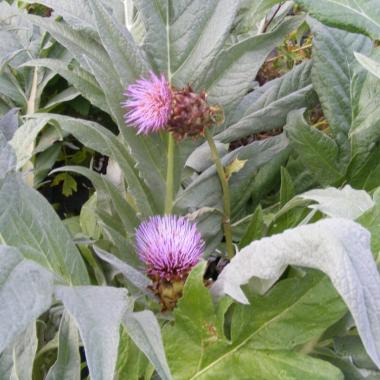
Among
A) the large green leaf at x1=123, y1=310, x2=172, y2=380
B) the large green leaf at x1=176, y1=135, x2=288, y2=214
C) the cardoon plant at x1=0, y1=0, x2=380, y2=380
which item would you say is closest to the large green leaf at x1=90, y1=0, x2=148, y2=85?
the cardoon plant at x1=0, y1=0, x2=380, y2=380

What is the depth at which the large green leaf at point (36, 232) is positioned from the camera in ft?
1.51

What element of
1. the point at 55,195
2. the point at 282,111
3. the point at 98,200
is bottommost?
the point at 55,195

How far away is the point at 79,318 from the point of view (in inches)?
14.7

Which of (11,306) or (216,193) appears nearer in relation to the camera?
(11,306)

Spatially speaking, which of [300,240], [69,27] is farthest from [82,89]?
→ [300,240]

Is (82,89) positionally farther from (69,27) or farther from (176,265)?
(176,265)

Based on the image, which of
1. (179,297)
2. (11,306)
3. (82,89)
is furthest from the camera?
(82,89)

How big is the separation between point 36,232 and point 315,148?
26 centimetres

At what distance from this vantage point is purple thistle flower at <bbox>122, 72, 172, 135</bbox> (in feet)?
1.68

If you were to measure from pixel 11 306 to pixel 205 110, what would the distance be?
0.23m

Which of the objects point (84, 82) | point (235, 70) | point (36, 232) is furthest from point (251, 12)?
point (36, 232)

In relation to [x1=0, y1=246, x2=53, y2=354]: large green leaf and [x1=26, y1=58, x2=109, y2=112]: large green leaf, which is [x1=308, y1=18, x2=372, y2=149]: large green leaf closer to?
[x1=26, y1=58, x2=109, y2=112]: large green leaf

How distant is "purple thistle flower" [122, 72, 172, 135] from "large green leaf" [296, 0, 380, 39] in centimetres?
14

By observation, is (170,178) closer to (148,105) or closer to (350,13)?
(148,105)
